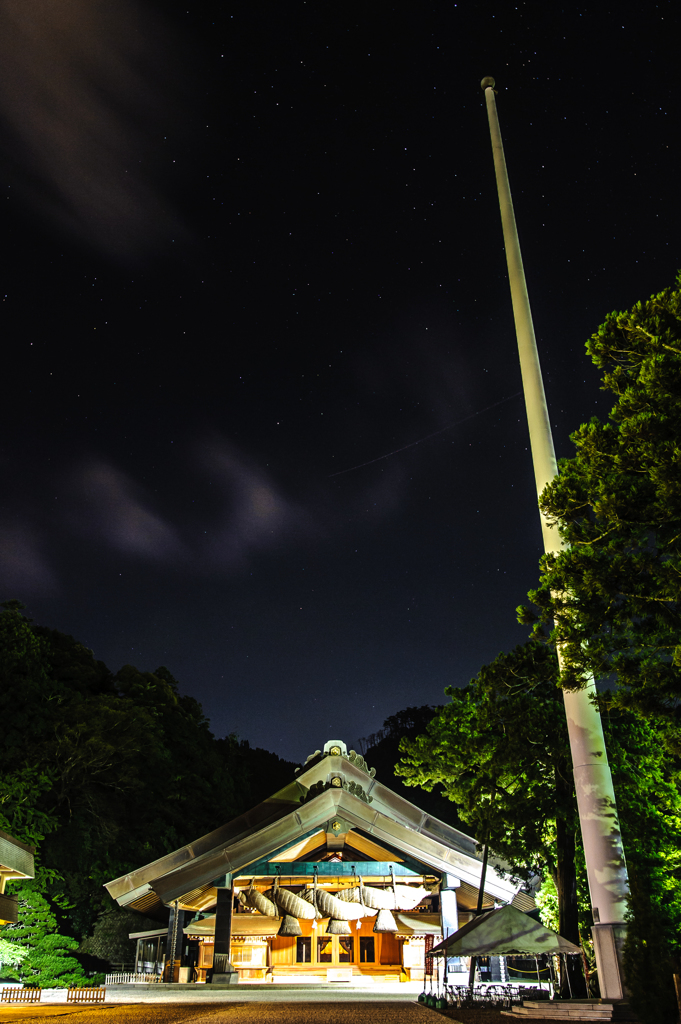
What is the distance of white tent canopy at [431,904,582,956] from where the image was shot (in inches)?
491

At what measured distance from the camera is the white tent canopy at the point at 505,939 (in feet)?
40.9

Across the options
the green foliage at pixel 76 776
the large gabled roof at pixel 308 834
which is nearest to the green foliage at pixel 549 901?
the large gabled roof at pixel 308 834

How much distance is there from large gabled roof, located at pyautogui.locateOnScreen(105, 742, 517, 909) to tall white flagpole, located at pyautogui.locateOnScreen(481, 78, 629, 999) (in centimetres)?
948

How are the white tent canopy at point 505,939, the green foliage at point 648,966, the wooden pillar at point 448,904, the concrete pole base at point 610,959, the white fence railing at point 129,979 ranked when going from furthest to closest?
the white fence railing at point 129,979, the wooden pillar at point 448,904, the white tent canopy at point 505,939, the concrete pole base at point 610,959, the green foliage at point 648,966

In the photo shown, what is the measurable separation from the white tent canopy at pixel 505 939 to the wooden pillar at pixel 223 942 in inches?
357

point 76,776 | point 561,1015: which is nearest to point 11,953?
point 76,776

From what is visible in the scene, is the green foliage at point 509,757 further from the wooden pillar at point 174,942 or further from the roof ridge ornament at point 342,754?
the wooden pillar at point 174,942

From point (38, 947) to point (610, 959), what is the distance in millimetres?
21014

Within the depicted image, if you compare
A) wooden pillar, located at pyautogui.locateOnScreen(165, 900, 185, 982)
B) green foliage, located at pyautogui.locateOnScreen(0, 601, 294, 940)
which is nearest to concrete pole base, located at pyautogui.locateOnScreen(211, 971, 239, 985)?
wooden pillar, located at pyautogui.locateOnScreen(165, 900, 185, 982)

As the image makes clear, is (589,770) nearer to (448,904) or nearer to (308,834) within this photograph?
(448,904)

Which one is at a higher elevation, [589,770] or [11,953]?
[589,770]

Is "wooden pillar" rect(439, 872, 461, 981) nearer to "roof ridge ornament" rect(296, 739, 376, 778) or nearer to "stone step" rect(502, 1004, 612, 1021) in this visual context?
"roof ridge ornament" rect(296, 739, 376, 778)

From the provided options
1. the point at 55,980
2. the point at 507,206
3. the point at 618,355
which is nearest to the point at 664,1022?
the point at 618,355

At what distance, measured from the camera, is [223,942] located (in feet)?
65.3
